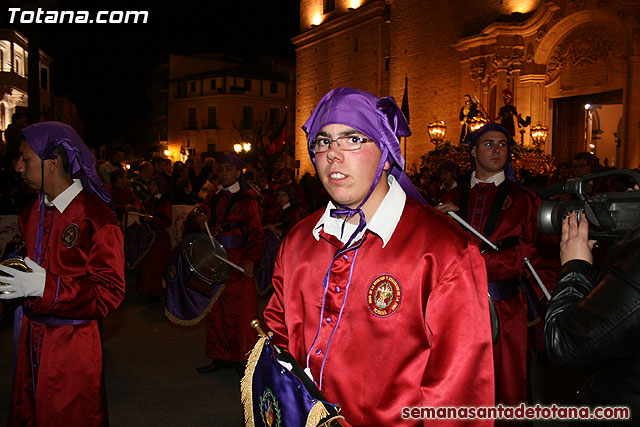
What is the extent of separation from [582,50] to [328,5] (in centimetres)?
2017

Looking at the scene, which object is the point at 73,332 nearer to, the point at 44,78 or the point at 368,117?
the point at 368,117

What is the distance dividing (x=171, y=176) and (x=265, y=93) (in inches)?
1656

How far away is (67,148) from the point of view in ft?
10.6

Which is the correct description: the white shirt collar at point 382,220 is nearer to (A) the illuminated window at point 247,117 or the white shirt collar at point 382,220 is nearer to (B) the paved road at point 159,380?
(B) the paved road at point 159,380

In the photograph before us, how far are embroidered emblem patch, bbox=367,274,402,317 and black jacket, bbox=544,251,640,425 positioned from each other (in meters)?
0.69

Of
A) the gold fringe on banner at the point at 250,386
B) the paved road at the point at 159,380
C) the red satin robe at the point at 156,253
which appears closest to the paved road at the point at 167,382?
the paved road at the point at 159,380

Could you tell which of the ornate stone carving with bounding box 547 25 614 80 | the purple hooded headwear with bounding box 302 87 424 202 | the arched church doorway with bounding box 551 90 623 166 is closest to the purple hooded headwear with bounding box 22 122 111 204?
the purple hooded headwear with bounding box 302 87 424 202

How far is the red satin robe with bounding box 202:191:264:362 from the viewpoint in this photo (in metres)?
5.99

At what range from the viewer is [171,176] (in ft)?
48.8

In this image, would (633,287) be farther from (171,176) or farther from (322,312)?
(171,176)

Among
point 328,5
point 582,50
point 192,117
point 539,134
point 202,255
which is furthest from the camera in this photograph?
point 192,117

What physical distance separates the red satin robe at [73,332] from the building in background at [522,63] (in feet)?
57.3

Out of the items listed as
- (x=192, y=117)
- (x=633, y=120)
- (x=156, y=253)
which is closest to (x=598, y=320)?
(x=156, y=253)

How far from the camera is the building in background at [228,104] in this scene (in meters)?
53.7
